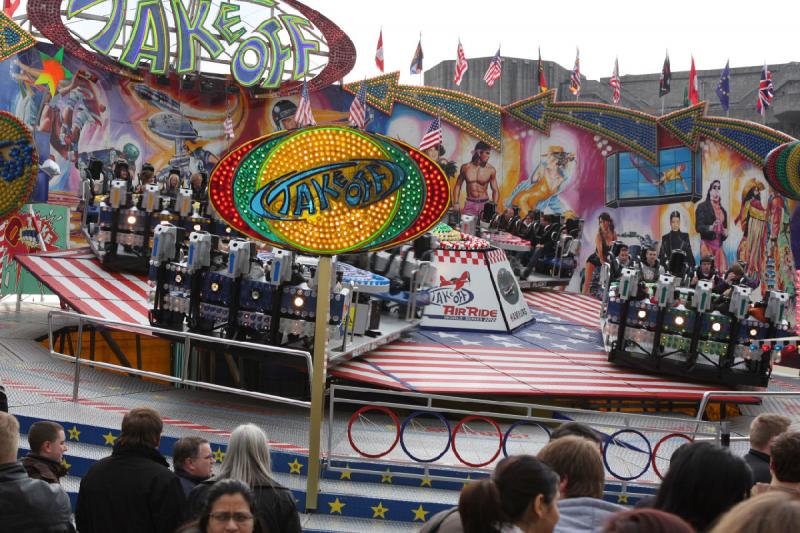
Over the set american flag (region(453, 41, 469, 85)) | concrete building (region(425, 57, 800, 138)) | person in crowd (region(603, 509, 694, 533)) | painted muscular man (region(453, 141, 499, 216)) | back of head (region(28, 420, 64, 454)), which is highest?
concrete building (region(425, 57, 800, 138))

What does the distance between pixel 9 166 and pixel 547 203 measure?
798 inches

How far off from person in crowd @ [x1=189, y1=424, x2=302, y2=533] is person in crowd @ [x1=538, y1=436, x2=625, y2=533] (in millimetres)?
1384

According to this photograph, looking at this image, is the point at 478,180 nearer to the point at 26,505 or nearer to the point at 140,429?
the point at 140,429

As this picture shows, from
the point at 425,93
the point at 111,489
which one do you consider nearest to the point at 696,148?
the point at 425,93

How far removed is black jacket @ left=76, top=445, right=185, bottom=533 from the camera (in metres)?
5.27

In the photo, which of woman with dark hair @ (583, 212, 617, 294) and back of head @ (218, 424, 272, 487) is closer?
back of head @ (218, 424, 272, 487)

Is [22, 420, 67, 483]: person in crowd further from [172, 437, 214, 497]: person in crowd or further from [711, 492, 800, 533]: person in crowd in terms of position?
[711, 492, 800, 533]: person in crowd

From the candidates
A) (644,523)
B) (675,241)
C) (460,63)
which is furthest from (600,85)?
(644,523)

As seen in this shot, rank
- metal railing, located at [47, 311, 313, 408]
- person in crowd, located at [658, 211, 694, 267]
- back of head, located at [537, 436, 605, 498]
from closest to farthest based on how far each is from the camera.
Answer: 1. back of head, located at [537, 436, 605, 498]
2. metal railing, located at [47, 311, 313, 408]
3. person in crowd, located at [658, 211, 694, 267]

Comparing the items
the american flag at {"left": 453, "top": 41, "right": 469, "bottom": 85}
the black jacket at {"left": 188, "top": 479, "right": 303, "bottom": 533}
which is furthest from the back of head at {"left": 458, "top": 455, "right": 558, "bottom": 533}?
the american flag at {"left": 453, "top": 41, "right": 469, "bottom": 85}

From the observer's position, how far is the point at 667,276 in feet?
49.9

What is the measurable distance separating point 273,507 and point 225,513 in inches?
36.5

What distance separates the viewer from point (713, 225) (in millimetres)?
25922

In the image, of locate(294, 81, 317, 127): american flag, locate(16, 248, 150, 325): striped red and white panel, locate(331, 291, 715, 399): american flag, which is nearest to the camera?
locate(331, 291, 715, 399): american flag
